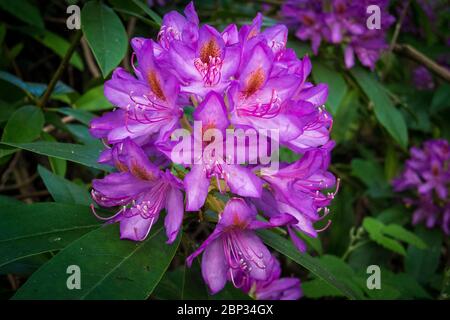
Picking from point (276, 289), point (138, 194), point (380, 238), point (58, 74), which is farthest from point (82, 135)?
point (380, 238)

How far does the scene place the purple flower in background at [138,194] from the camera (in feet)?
3.19

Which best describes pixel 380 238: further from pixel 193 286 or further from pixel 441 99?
pixel 441 99

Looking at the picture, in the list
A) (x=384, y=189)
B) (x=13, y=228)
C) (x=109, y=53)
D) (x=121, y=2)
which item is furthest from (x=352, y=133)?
(x=13, y=228)

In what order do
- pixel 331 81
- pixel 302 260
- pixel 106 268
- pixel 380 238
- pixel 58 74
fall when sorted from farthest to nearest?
pixel 331 81 → pixel 380 238 → pixel 58 74 → pixel 302 260 → pixel 106 268

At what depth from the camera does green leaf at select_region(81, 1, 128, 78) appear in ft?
3.92

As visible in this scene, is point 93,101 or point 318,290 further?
point 93,101

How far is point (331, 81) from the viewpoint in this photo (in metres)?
1.95

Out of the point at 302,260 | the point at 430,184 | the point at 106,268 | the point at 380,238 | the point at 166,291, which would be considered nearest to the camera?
the point at 106,268

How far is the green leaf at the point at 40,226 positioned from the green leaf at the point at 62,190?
5.8 inches

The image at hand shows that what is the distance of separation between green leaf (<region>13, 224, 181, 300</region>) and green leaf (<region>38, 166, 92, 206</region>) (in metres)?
0.28

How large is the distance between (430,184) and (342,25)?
2.64 feet

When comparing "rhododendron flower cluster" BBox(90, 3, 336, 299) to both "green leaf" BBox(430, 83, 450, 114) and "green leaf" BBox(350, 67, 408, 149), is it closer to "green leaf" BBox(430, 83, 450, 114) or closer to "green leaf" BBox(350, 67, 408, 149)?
"green leaf" BBox(350, 67, 408, 149)

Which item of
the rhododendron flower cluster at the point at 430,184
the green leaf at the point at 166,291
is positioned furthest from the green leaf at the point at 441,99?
the green leaf at the point at 166,291

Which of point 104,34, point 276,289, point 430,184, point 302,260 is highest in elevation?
point 104,34
